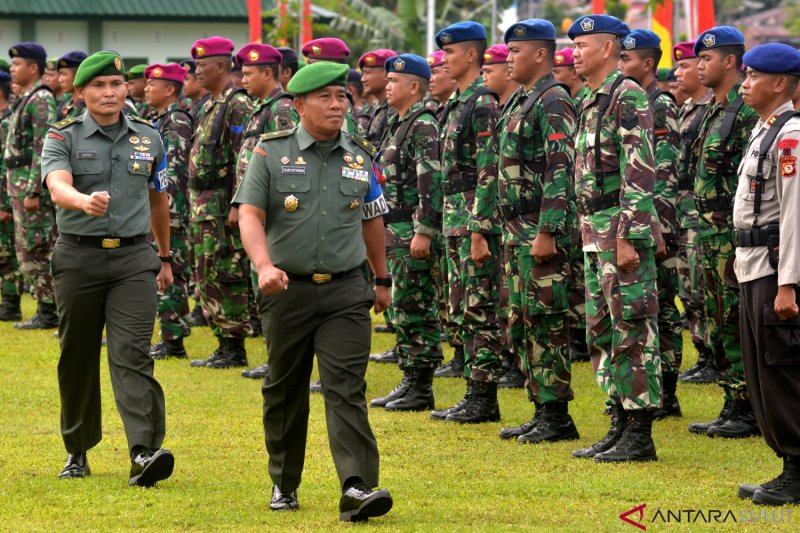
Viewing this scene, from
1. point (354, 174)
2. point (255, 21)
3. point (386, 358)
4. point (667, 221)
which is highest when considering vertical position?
Answer: point (255, 21)

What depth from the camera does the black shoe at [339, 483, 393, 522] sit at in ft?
20.3

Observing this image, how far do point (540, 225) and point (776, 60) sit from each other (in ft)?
6.37

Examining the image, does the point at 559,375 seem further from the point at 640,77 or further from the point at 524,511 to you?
the point at 640,77

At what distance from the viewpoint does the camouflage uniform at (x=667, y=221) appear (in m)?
9.50

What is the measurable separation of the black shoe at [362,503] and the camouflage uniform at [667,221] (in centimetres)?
381

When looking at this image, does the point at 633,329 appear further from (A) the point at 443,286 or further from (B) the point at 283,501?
(A) the point at 443,286

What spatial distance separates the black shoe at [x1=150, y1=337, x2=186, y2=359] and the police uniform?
22.6ft

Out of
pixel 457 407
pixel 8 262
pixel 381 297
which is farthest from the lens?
pixel 8 262

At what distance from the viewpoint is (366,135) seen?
44.7 feet

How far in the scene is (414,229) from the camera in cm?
993

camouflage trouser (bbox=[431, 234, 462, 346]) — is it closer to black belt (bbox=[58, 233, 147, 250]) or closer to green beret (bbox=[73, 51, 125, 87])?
black belt (bbox=[58, 233, 147, 250])

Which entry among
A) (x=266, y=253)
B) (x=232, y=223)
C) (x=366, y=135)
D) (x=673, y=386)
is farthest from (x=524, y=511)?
(x=366, y=135)

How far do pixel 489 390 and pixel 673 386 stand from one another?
1423mm

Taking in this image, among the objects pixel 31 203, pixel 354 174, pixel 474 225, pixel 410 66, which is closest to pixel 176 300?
pixel 31 203
